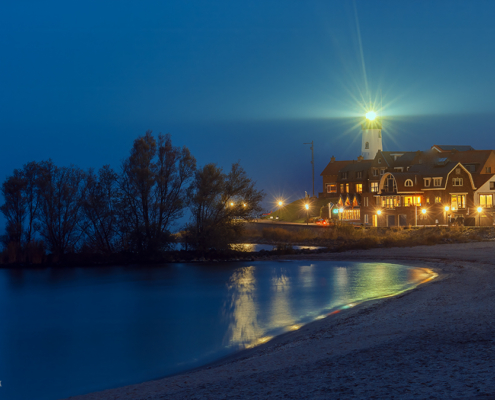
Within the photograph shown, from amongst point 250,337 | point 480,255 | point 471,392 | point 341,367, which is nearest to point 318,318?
point 250,337

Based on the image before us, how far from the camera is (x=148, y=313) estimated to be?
20.6 m

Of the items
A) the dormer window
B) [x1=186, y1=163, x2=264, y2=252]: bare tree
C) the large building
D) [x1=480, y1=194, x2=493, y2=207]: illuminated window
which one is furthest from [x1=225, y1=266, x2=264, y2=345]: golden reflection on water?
[x1=480, y1=194, x2=493, y2=207]: illuminated window

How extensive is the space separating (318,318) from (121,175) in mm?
27942

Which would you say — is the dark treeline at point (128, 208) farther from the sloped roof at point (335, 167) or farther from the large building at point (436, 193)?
the sloped roof at point (335, 167)

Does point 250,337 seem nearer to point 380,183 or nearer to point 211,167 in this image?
point 211,167

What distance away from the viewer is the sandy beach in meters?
6.83

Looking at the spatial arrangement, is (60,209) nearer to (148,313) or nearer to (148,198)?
(148,198)

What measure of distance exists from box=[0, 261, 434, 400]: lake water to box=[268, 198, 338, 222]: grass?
42.2 meters

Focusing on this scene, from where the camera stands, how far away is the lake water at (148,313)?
41.5 feet

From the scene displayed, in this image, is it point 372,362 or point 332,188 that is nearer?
point 372,362

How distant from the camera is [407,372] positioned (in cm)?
751

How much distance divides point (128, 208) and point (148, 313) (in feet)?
69.7

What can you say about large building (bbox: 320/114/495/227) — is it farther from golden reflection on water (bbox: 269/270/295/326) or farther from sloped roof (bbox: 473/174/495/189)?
golden reflection on water (bbox: 269/270/295/326)

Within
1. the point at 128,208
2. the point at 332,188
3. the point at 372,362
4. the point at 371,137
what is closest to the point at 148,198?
the point at 128,208
